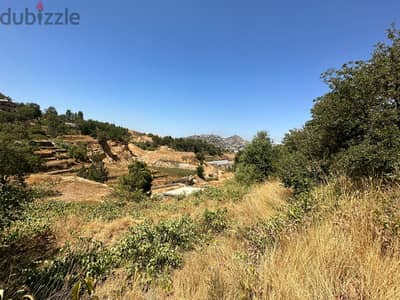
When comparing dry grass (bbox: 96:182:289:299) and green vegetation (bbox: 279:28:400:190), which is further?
green vegetation (bbox: 279:28:400:190)

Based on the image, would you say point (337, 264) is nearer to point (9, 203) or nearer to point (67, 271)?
point (67, 271)

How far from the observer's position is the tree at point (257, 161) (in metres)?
11.6

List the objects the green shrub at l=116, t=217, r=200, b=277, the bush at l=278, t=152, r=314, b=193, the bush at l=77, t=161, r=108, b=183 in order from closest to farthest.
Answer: the green shrub at l=116, t=217, r=200, b=277 < the bush at l=278, t=152, r=314, b=193 < the bush at l=77, t=161, r=108, b=183

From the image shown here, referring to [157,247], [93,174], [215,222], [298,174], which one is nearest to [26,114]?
[93,174]

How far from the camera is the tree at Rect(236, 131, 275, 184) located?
11.6m

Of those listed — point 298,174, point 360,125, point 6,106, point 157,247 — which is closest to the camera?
point 157,247

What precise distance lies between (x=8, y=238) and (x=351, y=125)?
7.93 metres

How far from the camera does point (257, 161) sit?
11.9 metres

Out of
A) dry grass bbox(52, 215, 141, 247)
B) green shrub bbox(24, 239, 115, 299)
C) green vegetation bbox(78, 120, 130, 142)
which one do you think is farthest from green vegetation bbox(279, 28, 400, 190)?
green vegetation bbox(78, 120, 130, 142)

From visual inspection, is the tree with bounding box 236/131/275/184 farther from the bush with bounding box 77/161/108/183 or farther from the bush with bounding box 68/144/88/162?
the bush with bounding box 68/144/88/162

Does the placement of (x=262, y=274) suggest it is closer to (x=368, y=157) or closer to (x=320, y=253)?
(x=320, y=253)

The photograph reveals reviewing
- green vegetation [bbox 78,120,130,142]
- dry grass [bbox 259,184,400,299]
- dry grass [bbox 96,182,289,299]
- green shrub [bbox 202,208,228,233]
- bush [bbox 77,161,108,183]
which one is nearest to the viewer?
dry grass [bbox 259,184,400,299]

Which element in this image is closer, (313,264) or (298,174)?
(313,264)

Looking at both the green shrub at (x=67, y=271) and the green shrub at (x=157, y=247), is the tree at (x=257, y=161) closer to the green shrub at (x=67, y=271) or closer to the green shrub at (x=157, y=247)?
the green shrub at (x=157, y=247)
